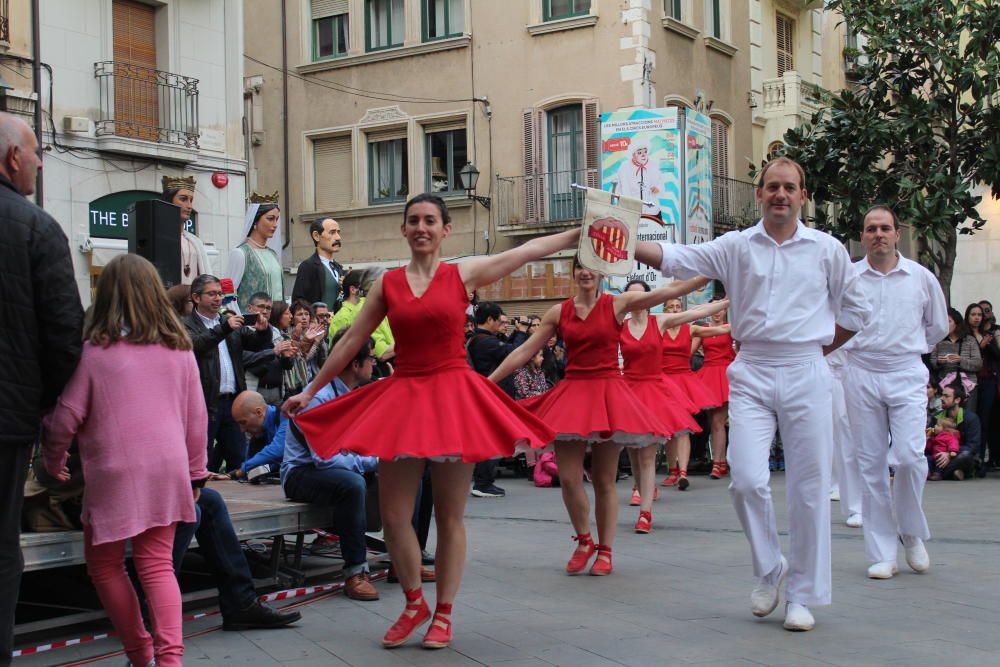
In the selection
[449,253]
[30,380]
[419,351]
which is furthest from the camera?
[449,253]

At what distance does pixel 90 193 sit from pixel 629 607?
1690 cm

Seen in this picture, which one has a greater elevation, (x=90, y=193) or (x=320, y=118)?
(x=320, y=118)

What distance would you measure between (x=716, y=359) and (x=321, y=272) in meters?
5.88

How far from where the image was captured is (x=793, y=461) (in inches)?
268

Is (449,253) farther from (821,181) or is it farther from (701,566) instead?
(701,566)

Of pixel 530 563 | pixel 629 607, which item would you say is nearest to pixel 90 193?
pixel 530 563

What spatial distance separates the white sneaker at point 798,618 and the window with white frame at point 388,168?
24139mm

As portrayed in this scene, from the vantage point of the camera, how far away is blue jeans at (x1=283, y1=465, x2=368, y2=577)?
25.6ft

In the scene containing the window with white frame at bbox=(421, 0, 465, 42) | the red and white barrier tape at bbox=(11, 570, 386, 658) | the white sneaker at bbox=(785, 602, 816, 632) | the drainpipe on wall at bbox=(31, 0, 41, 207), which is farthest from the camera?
the window with white frame at bbox=(421, 0, 465, 42)

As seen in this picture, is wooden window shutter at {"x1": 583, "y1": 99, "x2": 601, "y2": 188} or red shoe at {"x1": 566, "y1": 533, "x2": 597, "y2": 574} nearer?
red shoe at {"x1": 566, "y1": 533, "x2": 597, "y2": 574}

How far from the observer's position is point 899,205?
19062 millimetres

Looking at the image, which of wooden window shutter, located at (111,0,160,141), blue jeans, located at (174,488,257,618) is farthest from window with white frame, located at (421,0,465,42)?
blue jeans, located at (174,488,257,618)

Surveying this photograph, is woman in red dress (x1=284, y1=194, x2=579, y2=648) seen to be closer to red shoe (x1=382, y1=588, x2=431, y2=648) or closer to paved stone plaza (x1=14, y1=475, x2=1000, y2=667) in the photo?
red shoe (x1=382, y1=588, x2=431, y2=648)

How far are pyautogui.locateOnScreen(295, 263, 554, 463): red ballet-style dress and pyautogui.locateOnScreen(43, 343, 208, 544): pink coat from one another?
0.99 metres
